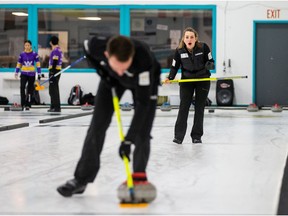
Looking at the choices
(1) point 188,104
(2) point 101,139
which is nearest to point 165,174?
(2) point 101,139

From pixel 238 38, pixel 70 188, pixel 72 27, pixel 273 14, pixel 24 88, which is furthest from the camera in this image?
pixel 72 27

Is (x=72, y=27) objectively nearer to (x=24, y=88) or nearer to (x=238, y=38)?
(x=24, y=88)

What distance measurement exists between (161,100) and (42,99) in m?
3.12

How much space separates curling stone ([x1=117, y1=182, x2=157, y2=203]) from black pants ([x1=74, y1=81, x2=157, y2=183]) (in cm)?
13

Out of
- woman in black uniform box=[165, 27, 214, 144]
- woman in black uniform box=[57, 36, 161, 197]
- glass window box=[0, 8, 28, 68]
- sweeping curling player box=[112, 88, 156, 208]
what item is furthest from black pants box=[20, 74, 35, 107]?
sweeping curling player box=[112, 88, 156, 208]

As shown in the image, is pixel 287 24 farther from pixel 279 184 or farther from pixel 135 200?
pixel 135 200

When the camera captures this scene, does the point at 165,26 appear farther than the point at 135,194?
Yes

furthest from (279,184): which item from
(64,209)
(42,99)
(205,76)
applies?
(42,99)

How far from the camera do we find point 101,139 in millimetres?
3104

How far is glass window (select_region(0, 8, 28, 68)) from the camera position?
587 inches

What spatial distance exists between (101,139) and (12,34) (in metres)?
12.6

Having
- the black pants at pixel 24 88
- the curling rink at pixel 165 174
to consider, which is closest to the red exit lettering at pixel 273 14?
the black pants at pixel 24 88

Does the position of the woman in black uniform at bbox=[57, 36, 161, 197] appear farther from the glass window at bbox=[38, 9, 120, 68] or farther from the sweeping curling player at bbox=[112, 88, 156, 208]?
the glass window at bbox=[38, 9, 120, 68]

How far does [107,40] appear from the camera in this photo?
3023mm
